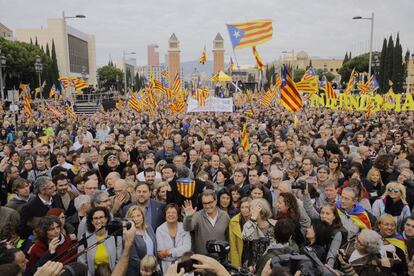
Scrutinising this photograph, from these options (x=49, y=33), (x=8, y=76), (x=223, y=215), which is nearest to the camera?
(x=223, y=215)

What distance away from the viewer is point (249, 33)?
12367 millimetres

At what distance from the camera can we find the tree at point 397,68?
50.1 meters

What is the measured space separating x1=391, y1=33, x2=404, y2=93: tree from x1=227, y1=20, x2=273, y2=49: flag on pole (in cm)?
4390

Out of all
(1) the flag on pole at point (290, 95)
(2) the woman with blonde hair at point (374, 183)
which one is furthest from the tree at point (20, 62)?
(2) the woman with blonde hair at point (374, 183)

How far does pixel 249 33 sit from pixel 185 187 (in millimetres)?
7952

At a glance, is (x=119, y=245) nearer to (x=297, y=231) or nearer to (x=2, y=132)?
(x=297, y=231)

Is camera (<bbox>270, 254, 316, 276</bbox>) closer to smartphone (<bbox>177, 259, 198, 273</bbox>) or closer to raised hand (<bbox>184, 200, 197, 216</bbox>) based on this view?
smartphone (<bbox>177, 259, 198, 273</bbox>)

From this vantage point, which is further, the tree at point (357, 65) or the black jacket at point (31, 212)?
the tree at point (357, 65)

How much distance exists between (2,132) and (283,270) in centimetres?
1486

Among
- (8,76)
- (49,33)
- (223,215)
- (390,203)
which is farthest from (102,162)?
(49,33)

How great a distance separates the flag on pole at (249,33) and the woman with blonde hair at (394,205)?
7900 millimetres

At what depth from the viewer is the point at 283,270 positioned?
8.47 feet

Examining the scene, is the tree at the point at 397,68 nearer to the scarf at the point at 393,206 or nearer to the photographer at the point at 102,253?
the scarf at the point at 393,206

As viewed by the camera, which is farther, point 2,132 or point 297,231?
point 2,132
